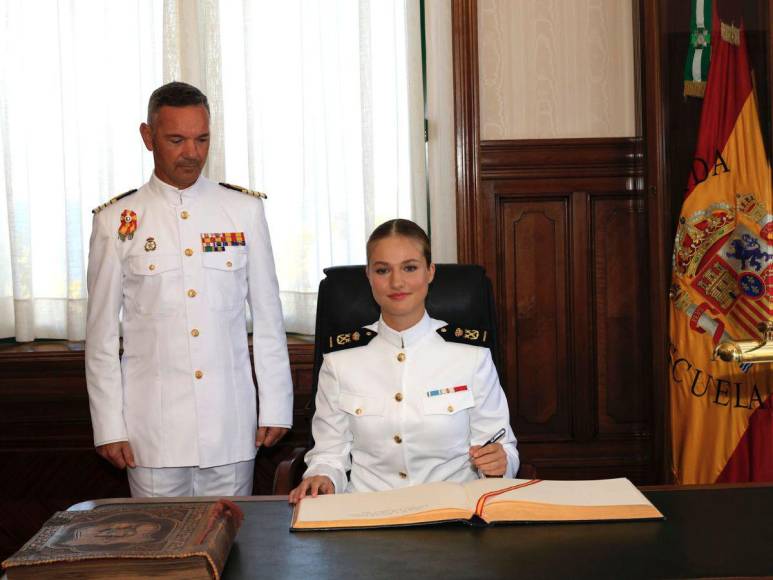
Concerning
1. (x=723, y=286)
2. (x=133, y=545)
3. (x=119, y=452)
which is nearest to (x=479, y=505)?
(x=133, y=545)

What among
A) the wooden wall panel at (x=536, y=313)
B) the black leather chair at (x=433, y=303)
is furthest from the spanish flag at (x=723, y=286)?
the black leather chair at (x=433, y=303)

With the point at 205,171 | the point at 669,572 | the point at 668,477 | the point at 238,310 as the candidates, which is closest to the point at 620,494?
the point at 669,572

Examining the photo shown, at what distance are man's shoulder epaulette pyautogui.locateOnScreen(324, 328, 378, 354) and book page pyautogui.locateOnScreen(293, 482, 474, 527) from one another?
2.00 feet

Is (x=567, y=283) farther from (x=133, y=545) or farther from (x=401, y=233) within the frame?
(x=133, y=545)

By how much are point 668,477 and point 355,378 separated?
5.08 ft

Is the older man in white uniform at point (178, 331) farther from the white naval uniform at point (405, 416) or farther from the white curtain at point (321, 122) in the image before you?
the white curtain at point (321, 122)

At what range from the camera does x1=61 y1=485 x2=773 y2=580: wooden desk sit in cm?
120

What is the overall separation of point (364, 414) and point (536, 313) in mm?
1492

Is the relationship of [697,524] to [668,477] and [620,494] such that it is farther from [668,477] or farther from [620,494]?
[668,477]

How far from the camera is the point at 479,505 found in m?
1.42

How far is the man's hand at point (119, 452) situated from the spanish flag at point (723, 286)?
71.2 inches

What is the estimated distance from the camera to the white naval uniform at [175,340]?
2.29 m

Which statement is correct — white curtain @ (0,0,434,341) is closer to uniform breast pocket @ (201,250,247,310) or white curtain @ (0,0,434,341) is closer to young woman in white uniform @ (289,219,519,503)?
uniform breast pocket @ (201,250,247,310)

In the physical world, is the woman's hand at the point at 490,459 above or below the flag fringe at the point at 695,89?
below
